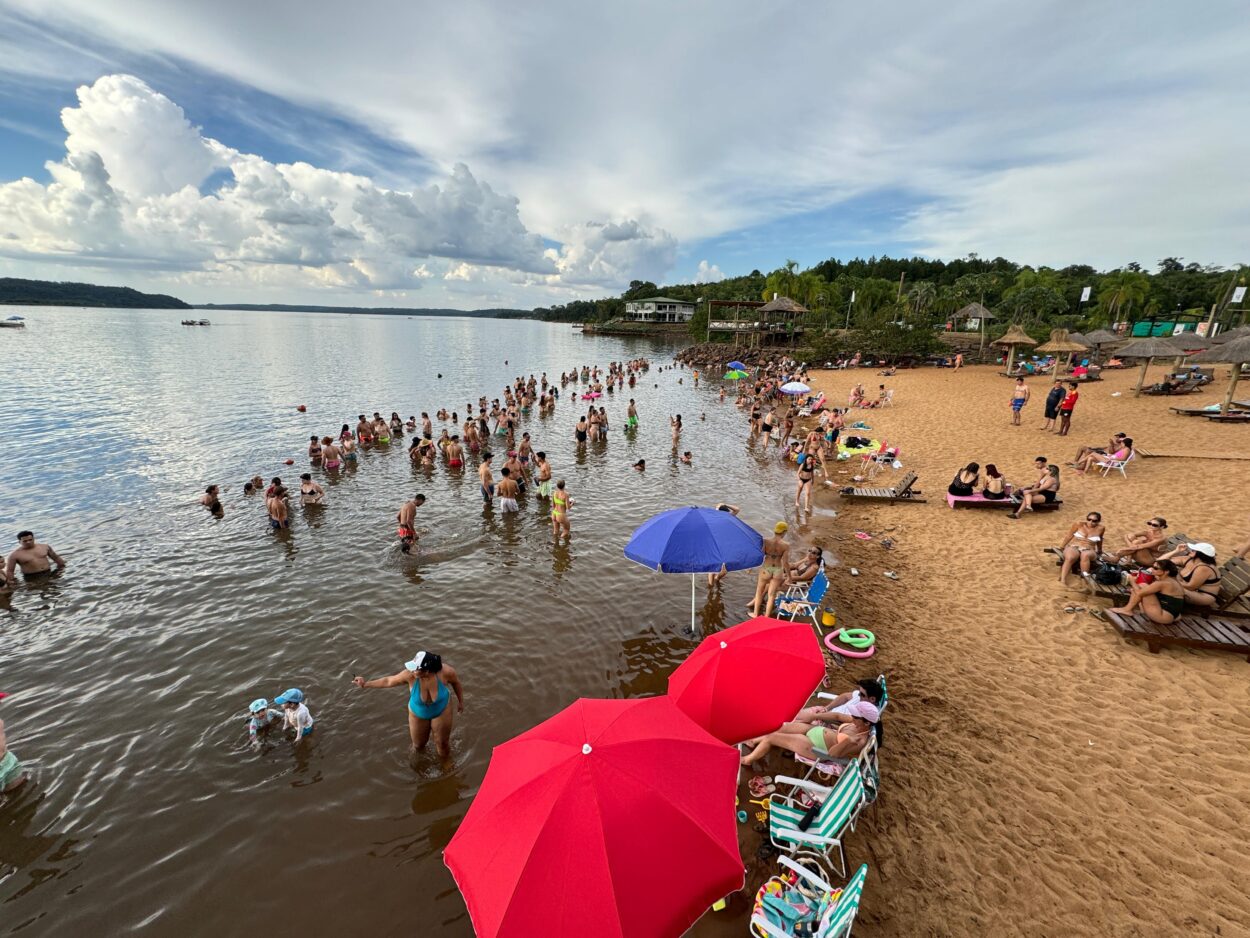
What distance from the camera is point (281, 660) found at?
8195mm

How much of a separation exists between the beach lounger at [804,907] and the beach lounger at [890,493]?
1165 cm

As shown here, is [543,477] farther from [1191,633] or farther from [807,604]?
[1191,633]

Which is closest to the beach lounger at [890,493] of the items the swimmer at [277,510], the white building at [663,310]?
the swimmer at [277,510]

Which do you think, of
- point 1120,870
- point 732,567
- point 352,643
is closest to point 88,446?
point 352,643

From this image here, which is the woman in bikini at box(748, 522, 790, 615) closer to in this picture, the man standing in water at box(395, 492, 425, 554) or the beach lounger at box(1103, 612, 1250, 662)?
the beach lounger at box(1103, 612, 1250, 662)

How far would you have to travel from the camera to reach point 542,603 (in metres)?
9.86

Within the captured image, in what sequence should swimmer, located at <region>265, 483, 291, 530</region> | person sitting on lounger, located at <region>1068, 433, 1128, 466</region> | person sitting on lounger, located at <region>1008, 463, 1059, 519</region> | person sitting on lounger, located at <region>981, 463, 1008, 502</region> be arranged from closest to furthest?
1. person sitting on lounger, located at <region>1008, 463, 1059, 519</region>
2. person sitting on lounger, located at <region>981, 463, 1008, 502</region>
3. swimmer, located at <region>265, 483, 291, 530</region>
4. person sitting on lounger, located at <region>1068, 433, 1128, 466</region>

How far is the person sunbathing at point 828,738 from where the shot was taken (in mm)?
5379

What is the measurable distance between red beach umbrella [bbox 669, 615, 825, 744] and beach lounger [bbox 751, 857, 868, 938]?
1159 millimetres

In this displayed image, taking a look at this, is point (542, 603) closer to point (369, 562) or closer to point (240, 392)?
point (369, 562)

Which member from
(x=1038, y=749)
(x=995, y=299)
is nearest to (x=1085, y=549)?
(x=1038, y=749)

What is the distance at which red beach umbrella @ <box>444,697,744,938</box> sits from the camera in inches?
119

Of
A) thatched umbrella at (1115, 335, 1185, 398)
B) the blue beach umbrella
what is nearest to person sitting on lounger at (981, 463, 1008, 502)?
the blue beach umbrella

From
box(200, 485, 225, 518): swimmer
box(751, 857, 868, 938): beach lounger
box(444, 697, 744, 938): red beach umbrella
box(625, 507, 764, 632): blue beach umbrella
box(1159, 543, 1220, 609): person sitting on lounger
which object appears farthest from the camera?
box(200, 485, 225, 518): swimmer
